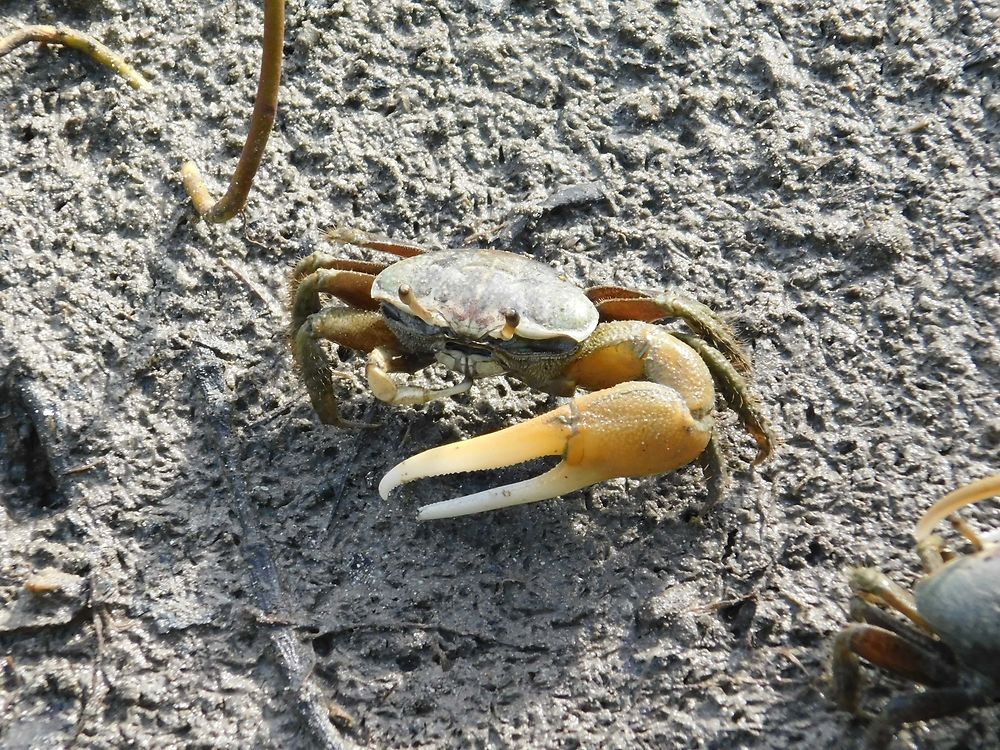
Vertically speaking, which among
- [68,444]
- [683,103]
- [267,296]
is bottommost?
[68,444]

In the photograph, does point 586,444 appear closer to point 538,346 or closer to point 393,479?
point 538,346

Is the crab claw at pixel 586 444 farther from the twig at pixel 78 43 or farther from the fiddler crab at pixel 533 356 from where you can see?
the twig at pixel 78 43

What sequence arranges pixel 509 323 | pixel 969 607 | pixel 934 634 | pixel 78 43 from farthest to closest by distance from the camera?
pixel 78 43
pixel 509 323
pixel 934 634
pixel 969 607

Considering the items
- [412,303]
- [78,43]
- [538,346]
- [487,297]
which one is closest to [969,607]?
[538,346]

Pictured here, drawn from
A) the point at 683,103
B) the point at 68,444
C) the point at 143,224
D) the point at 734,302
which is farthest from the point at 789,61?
the point at 68,444

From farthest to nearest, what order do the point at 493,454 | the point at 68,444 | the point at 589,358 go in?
the point at 68,444
the point at 589,358
the point at 493,454

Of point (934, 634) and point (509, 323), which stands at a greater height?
point (509, 323)

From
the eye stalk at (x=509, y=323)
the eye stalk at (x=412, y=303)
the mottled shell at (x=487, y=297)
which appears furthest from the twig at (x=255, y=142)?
the eye stalk at (x=509, y=323)

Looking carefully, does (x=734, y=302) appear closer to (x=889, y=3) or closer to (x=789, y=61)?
(x=789, y=61)
